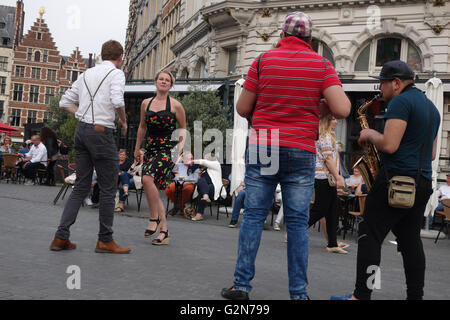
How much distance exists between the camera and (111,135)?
5570 millimetres

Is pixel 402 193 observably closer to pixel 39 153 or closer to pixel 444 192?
pixel 444 192

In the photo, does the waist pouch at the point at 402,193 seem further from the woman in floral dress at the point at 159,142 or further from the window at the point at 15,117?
the window at the point at 15,117

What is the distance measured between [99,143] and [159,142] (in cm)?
125

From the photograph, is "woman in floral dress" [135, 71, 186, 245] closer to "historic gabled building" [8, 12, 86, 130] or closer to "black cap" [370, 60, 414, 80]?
"black cap" [370, 60, 414, 80]

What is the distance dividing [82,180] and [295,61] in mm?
2840

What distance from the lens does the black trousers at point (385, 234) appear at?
3811mm

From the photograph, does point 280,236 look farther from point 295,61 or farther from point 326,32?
point 326,32

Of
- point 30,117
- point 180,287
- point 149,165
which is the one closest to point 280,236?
point 149,165

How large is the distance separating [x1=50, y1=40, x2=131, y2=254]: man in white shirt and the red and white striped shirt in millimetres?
2113

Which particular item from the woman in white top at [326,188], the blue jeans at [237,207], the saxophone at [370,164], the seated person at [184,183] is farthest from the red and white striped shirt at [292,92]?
the seated person at [184,183]

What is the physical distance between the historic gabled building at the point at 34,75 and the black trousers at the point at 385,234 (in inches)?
2857

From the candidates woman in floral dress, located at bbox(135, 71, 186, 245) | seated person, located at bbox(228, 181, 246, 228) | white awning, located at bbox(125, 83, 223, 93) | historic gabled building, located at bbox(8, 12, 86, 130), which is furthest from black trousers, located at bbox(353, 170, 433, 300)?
historic gabled building, located at bbox(8, 12, 86, 130)

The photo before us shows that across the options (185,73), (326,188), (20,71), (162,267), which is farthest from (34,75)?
(162,267)

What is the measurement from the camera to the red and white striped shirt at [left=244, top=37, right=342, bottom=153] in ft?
12.2
